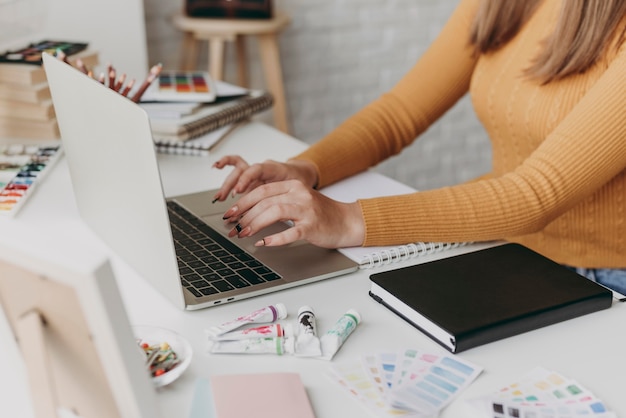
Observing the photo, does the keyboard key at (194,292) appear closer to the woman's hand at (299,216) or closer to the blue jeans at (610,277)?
the woman's hand at (299,216)

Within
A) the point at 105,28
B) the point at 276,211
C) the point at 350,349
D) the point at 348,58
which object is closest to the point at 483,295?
the point at 350,349

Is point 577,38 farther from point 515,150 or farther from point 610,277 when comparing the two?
point 610,277

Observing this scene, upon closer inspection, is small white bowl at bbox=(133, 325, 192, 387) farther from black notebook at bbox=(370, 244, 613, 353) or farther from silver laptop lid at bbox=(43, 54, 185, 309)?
black notebook at bbox=(370, 244, 613, 353)

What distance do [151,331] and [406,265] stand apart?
0.39m

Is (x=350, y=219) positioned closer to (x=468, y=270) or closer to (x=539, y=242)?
(x=468, y=270)

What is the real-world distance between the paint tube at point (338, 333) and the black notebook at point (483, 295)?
0.21 feet

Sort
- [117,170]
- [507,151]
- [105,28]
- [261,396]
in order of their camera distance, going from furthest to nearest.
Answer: [105,28] < [507,151] < [117,170] < [261,396]

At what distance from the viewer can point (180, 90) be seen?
173 cm

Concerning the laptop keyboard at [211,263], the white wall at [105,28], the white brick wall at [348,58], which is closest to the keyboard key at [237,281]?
the laptop keyboard at [211,263]

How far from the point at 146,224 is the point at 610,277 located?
0.80 meters

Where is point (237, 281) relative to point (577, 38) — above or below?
below

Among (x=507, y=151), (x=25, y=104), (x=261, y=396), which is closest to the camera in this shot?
(x=261, y=396)

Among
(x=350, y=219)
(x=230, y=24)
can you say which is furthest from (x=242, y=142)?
(x=230, y=24)

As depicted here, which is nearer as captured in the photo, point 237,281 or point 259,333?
point 259,333
